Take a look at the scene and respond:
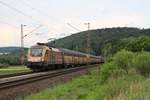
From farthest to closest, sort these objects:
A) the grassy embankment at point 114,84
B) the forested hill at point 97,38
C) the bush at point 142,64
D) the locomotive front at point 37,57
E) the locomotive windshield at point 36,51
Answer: the forested hill at point 97,38
the locomotive windshield at point 36,51
the locomotive front at point 37,57
the bush at point 142,64
the grassy embankment at point 114,84

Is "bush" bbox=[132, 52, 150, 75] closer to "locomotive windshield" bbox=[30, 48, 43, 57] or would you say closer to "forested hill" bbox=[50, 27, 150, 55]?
"locomotive windshield" bbox=[30, 48, 43, 57]

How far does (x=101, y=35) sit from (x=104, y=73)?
109 metres

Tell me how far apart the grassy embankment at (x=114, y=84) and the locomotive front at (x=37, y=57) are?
44.6 ft

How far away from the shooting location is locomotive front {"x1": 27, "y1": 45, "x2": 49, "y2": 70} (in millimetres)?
43188

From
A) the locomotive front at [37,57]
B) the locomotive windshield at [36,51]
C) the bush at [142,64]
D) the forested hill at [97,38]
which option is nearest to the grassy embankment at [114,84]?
the bush at [142,64]

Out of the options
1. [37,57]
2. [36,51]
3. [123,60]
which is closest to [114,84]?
[123,60]

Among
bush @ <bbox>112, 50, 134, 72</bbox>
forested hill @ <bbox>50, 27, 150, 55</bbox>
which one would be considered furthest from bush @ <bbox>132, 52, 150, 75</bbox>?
forested hill @ <bbox>50, 27, 150, 55</bbox>

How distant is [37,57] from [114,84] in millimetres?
27742

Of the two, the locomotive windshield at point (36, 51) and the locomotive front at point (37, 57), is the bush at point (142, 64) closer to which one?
the locomotive front at point (37, 57)

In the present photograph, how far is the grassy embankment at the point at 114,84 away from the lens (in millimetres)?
14219

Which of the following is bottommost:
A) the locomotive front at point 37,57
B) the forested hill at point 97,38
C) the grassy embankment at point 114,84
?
the grassy embankment at point 114,84

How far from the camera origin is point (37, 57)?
43.8 metres

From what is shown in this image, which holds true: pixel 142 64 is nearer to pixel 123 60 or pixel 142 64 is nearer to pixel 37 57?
pixel 123 60

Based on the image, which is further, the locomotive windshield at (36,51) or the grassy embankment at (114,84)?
the locomotive windshield at (36,51)
